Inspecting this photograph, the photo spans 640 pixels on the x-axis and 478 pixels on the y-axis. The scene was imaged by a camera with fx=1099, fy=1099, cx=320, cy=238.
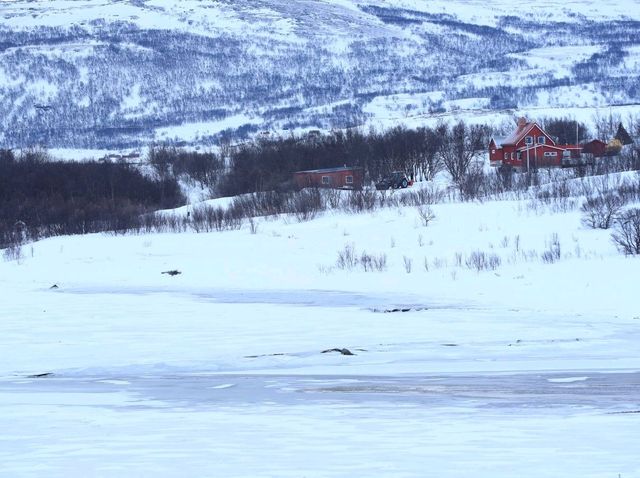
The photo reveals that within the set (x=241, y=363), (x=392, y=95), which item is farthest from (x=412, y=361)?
(x=392, y=95)

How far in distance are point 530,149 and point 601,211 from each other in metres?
46.4

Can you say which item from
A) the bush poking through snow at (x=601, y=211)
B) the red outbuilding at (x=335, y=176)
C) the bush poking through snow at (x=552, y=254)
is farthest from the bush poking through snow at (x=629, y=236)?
the red outbuilding at (x=335, y=176)

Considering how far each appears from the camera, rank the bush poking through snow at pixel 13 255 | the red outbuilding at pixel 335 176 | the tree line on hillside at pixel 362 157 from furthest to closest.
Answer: the tree line on hillside at pixel 362 157 < the red outbuilding at pixel 335 176 < the bush poking through snow at pixel 13 255

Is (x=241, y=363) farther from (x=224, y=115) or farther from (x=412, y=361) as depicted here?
(x=224, y=115)

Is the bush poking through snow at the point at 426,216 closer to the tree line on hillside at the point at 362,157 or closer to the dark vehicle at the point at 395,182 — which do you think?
the dark vehicle at the point at 395,182

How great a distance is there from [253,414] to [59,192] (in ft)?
184

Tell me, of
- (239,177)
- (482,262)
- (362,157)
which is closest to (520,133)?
(362,157)

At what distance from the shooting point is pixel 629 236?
23.2 metres

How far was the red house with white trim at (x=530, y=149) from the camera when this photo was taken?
7325cm

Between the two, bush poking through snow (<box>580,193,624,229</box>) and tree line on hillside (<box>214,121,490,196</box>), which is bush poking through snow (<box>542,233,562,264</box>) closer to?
bush poking through snow (<box>580,193,624,229</box>)

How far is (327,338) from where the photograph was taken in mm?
13633

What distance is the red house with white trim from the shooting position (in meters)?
73.2

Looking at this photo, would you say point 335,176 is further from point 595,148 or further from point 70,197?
point 595,148

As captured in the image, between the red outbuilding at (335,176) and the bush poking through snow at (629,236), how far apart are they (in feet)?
140
